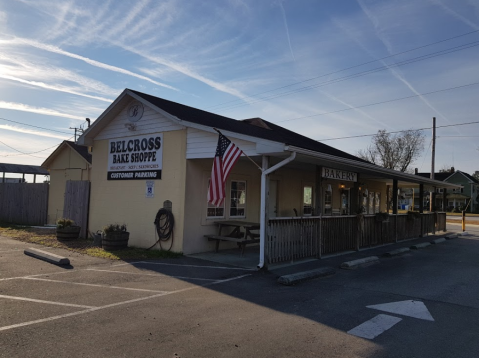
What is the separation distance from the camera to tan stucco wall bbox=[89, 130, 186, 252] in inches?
429

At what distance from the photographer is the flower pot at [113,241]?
1082 cm

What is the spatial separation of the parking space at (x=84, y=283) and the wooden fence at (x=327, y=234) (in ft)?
4.27

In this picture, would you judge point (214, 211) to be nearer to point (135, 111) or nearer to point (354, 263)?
point (135, 111)

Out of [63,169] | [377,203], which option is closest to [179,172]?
[63,169]

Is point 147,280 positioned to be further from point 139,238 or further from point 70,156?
point 70,156

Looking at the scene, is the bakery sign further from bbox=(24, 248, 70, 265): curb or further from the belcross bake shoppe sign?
bbox=(24, 248, 70, 265): curb

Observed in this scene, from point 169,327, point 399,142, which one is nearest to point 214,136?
point 169,327

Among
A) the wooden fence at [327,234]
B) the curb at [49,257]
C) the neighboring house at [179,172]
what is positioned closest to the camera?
the curb at [49,257]

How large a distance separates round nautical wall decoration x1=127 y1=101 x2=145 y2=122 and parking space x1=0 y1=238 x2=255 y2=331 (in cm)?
493

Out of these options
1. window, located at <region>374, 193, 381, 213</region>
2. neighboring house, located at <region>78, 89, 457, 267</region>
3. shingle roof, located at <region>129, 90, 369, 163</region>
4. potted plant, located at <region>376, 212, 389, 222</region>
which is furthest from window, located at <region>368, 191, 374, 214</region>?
shingle roof, located at <region>129, 90, 369, 163</region>

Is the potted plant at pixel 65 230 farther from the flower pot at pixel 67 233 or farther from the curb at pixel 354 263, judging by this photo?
the curb at pixel 354 263

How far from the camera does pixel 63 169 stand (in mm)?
19859

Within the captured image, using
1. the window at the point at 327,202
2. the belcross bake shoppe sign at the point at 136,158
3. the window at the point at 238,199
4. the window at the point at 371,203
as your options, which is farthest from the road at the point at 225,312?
the window at the point at 371,203

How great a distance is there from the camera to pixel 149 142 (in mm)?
12023
